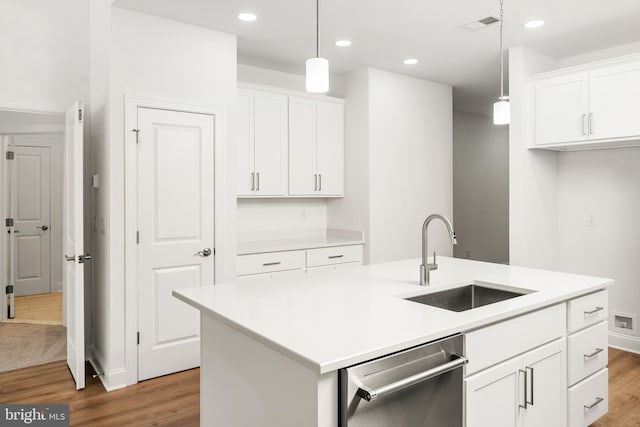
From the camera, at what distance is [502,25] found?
346cm

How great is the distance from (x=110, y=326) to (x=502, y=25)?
3.54m

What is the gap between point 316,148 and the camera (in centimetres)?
461

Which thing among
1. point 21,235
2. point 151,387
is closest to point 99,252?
point 151,387

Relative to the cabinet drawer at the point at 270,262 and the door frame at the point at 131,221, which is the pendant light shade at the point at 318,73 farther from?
the cabinet drawer at the point at 270,262

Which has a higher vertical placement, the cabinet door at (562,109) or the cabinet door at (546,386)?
the cabinet door at (562,109)

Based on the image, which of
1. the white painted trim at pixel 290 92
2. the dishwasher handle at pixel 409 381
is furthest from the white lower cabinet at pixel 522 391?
the white painted trim at pixel 290 92

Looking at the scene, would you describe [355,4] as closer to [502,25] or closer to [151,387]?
[502,25]

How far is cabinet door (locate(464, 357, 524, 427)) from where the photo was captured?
170 centimetres

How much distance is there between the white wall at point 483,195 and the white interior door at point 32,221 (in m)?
5.80

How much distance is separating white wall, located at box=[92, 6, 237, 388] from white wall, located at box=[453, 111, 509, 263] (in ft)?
15.4

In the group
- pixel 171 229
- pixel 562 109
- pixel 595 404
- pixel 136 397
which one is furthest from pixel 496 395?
pixel 562 109

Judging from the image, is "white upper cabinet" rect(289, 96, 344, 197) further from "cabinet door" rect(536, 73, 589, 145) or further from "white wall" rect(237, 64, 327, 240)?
"cabinet door" rect(536, 73, 589, 145)

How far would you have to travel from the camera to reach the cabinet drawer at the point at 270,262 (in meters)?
3.80

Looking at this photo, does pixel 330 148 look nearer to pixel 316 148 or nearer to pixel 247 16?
pixel 316 148
